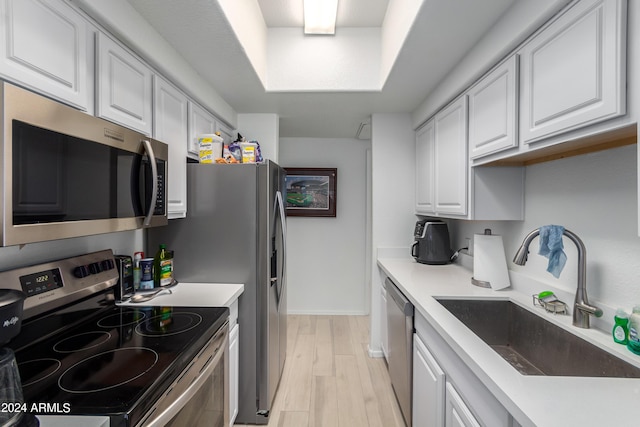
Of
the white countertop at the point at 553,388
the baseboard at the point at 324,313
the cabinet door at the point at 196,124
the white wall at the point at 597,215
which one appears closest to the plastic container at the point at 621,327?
the white countertop at the point at 553,388

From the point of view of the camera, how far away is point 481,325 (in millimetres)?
1556

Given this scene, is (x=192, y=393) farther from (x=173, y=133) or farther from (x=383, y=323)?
(x=383, y=323)

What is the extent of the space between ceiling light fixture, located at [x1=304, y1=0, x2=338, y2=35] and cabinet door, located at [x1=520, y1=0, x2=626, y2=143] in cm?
116

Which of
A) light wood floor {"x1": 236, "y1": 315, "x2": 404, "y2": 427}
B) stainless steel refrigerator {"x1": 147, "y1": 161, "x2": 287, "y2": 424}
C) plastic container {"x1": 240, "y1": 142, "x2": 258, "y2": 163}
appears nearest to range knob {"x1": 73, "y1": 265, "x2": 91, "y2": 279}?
stainless steel refrigerator {"x1": 147, "y1": 161, "x2": 287, "y2": 424}

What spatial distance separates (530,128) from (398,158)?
1514 mm

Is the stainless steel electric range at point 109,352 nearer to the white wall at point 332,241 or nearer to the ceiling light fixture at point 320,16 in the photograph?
the ceiling light fixture at point 320,16

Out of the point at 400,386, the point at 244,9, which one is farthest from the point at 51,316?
the point at 400,386

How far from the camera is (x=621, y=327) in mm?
1016

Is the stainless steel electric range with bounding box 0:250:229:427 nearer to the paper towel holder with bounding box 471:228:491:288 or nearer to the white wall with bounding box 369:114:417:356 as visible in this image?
the paper towel holder with bounding box 471:228:491:288

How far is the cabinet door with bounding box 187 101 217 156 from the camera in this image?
1.89 meters

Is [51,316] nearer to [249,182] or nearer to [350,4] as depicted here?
[249,182]

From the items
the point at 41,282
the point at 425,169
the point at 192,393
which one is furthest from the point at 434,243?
the point at 41,282

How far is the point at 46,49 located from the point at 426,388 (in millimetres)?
1946

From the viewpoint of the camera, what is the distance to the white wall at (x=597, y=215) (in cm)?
110
